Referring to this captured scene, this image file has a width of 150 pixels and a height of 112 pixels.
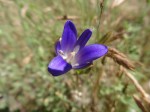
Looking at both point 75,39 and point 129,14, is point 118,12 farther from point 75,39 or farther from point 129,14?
point 75,39

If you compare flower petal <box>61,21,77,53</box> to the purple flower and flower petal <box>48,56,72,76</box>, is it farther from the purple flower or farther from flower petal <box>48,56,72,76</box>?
flower petal <box>48,56,72,76</box>

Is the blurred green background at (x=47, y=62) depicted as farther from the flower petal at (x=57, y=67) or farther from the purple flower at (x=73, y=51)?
the flower petal at (x=57, y=67)

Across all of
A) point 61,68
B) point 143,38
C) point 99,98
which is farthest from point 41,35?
point 61,68

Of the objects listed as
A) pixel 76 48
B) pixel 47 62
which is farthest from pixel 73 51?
pixel 47 62

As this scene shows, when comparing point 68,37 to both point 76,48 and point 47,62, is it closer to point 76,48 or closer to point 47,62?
point 76,48

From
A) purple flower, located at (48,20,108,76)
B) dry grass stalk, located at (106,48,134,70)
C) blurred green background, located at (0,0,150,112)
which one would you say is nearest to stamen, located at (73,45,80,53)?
purple flower, located at (48,20,108,76)
